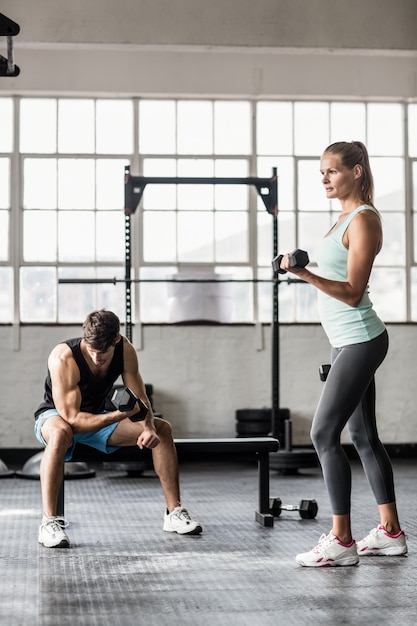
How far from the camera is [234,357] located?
7.15 meters

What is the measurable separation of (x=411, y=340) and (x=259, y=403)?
1284mm

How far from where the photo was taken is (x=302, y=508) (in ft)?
13.5

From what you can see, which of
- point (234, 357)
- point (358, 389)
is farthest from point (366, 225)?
point (234, 357)

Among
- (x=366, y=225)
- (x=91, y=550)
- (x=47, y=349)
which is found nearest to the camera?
(x=366, y=225)

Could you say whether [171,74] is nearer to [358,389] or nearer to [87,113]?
[87,113]

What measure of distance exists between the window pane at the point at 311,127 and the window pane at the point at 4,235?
90.2 inches

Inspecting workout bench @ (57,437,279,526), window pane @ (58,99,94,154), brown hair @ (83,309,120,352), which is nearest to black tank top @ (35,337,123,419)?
brown hair @ (83,309,120,352)

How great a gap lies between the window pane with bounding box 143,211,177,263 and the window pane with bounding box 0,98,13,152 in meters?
1.15

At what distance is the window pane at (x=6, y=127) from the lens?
279 inches

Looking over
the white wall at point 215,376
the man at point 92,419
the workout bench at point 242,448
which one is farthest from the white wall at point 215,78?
the man at point 92,419

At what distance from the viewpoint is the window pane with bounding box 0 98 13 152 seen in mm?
7098

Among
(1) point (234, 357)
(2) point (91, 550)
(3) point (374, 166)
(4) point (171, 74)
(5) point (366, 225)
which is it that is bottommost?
(2) point (91, 550)

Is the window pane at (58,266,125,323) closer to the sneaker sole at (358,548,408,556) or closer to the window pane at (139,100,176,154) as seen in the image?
the window pane at (139,100,176,154)

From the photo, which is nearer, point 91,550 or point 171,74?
point 91,550
